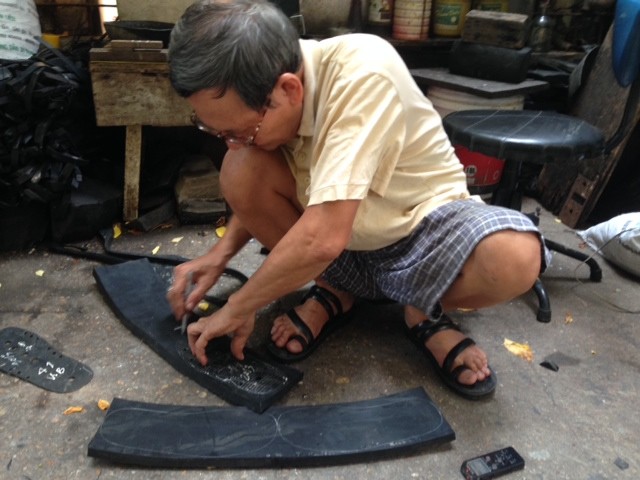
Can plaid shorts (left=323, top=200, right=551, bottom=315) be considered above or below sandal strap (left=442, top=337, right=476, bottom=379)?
above

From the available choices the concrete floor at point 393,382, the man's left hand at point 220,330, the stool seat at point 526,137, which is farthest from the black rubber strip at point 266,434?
the stool seat at point 526,137

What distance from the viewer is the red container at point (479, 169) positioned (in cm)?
213

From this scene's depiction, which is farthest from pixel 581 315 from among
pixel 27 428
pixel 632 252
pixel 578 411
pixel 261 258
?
pixel 27 428

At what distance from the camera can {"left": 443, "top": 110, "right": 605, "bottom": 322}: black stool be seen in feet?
4.78

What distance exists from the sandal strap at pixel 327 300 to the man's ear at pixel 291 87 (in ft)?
2.03

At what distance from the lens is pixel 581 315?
5.30 feet

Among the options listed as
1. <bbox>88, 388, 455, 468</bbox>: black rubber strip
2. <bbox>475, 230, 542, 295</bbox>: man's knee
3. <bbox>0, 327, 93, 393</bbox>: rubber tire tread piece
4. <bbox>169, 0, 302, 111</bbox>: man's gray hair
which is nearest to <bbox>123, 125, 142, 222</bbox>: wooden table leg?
<bbox>0, 327, 93, 393</bbox>: rubber tire tread piece

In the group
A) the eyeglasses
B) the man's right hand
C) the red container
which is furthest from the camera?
the red container

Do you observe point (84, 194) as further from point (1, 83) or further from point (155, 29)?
point (155, 29)

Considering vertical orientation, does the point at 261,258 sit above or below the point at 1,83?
below

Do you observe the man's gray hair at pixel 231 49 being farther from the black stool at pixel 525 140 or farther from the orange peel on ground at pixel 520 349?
the orange peel on ground at pixel 520 349

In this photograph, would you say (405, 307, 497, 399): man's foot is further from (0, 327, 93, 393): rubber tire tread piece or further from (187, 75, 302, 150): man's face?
(0, 327, 93, 393): rubber tire tread piece

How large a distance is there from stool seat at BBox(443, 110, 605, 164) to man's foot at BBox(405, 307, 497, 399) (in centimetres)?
48

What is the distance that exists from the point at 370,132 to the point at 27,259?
132cm
